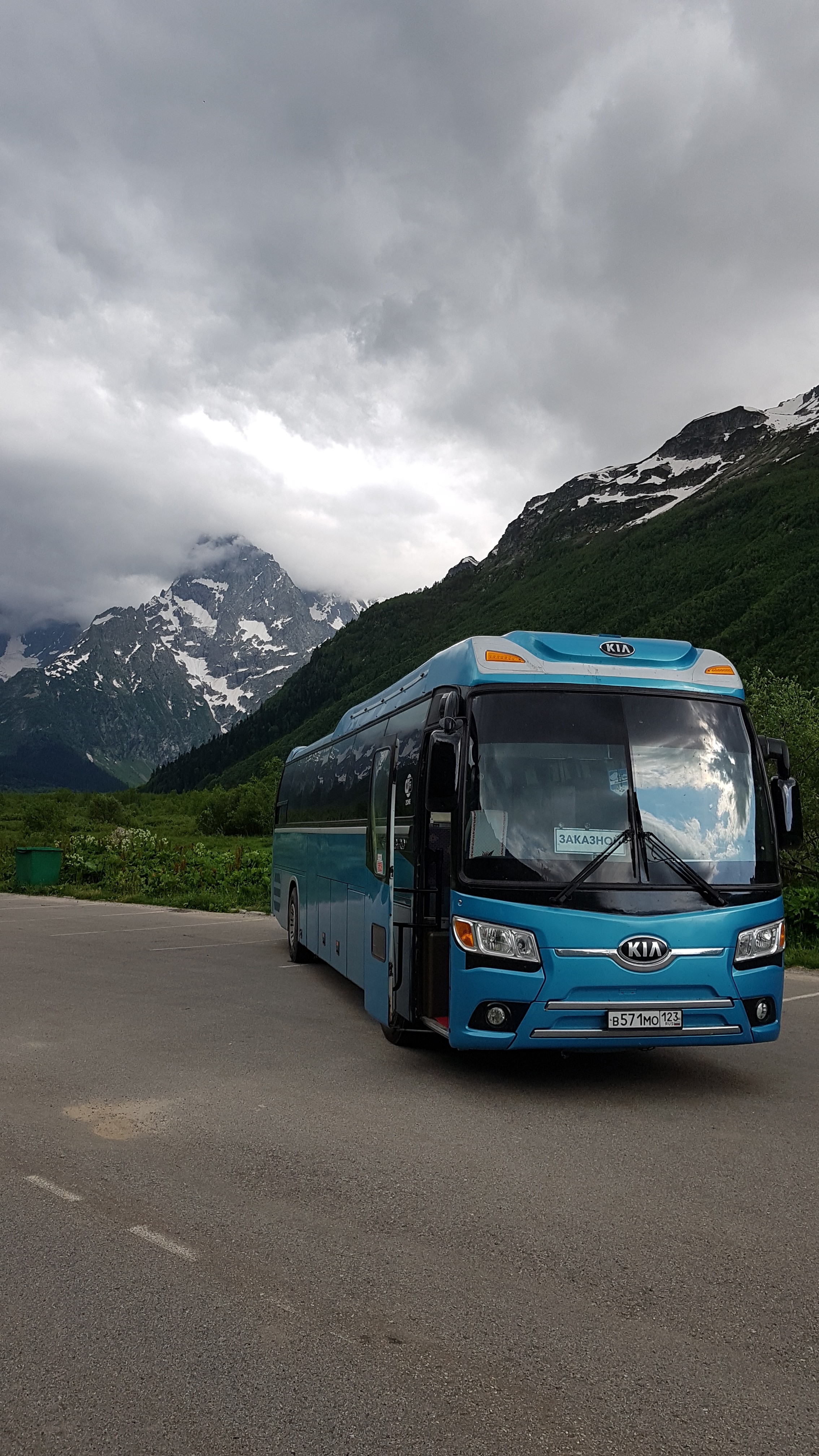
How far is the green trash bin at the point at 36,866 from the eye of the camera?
32781 mm

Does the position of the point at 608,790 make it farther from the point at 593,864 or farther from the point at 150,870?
the point at 150,870

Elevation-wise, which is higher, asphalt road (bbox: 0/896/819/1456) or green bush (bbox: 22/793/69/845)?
green bush (bbox: 22/793/69/845)

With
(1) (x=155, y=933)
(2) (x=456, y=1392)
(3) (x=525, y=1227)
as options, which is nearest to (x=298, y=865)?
(1) (x=155, y=933)

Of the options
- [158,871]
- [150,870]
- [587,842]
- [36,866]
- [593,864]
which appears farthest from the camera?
[36,866]

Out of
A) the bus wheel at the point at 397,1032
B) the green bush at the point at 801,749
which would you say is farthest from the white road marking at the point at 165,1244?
the green bush at the point at 801,749

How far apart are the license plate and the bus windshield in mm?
833

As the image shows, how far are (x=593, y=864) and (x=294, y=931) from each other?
879 centimetres

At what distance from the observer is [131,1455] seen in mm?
3033

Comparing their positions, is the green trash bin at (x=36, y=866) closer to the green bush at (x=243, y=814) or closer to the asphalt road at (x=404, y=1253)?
the asphalt road at (x=404, y=1253)

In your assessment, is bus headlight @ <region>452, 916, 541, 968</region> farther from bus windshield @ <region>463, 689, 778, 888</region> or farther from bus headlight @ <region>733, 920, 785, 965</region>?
bus headlight @ <region>733, 920, 785, 965</region>

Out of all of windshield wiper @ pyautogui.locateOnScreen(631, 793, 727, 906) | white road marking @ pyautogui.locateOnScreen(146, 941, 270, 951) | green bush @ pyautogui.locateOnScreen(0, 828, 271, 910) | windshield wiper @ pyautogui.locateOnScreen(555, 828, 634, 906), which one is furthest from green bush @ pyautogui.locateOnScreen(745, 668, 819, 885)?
green bush @ pyautogui.locateOnScreen(0, 828, 271, 910)

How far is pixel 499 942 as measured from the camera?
7.08 meters

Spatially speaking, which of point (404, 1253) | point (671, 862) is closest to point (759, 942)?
point (671, 862)

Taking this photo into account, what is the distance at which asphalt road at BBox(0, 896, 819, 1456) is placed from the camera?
3248mm
